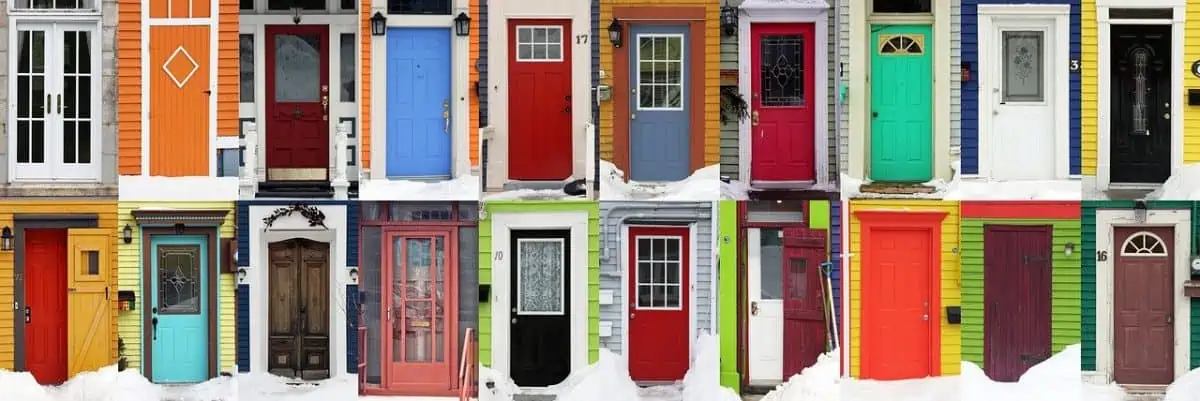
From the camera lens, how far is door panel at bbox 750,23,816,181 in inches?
397

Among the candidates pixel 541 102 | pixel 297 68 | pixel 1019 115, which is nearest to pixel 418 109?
pixel 541 102

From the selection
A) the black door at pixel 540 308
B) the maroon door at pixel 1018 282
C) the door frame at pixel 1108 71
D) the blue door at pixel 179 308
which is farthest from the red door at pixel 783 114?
the blue door at pixel 179 308

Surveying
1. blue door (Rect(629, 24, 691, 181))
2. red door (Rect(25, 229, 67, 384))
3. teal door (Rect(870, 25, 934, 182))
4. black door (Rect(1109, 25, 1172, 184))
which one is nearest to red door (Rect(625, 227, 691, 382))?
blue door (Rect(629, 24, 691, 181))

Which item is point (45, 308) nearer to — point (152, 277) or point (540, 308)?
point (152, 277)

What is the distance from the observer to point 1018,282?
10070mm

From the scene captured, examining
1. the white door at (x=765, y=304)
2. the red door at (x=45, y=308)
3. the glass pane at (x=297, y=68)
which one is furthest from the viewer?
the glass pane at (x=297, y=68)

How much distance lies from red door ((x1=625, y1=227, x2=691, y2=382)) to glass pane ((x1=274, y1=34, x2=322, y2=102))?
10.4ft

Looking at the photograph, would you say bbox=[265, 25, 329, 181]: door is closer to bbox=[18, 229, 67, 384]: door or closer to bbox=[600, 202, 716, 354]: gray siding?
bbox=[18, 229, 67, 384]: door

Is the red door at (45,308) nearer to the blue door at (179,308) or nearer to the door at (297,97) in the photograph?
the blue door at (179,308)

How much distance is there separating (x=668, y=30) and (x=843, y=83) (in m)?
1.59

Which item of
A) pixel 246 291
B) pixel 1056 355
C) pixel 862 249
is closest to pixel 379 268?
pixel 246 291

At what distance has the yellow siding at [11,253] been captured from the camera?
33.0ft

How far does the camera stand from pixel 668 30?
10078 mm

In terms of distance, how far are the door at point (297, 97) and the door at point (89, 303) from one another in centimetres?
167
